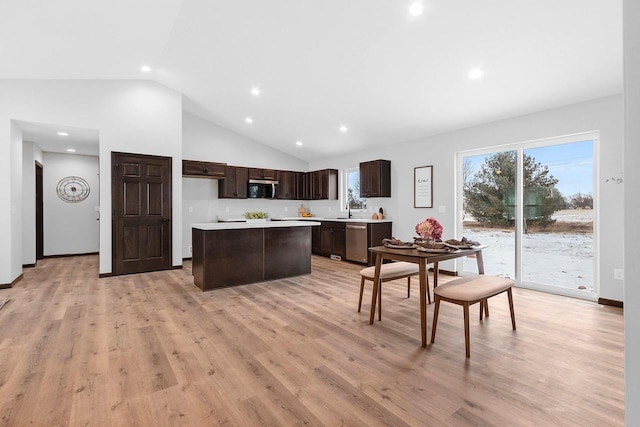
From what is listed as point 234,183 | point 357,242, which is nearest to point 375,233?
point 357,242

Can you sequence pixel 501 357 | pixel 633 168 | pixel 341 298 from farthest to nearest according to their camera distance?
pixel 341 298 → pixel 501 357 → pixel 633 168

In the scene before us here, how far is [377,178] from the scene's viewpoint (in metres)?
5.93

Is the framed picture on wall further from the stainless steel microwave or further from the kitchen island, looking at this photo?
the stainless steel microwave

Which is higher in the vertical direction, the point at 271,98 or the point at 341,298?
the point at 271,98

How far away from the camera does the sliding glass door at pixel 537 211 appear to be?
147 inches

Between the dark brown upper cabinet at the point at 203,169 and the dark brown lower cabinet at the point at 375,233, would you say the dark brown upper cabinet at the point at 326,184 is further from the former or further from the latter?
the dark brown upper cabinet at the point at 203,169

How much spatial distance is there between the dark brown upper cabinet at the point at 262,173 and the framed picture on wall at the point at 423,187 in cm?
353

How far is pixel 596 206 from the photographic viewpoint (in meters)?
3.60

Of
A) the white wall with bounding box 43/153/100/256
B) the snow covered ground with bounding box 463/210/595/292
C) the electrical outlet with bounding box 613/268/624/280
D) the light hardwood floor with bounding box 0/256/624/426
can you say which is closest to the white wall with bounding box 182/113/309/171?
the white wall with bounding box 43/153/100/256

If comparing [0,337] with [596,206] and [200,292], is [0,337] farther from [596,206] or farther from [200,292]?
[596,206]

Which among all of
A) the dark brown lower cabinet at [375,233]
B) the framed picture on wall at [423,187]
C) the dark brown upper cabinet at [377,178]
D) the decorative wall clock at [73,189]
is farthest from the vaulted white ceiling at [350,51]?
the decorative wall clock at [73,189]

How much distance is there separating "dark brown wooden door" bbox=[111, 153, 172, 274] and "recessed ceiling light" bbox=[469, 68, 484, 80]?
4.85 meters

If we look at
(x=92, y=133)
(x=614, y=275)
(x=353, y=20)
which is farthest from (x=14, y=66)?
(x=614, y=275)

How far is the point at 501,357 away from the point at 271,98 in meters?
4.74
